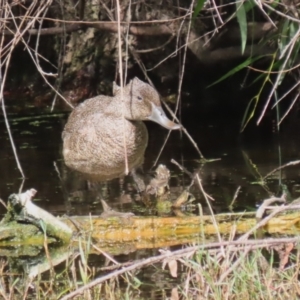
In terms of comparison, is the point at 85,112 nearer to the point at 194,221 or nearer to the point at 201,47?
the point at 194,221

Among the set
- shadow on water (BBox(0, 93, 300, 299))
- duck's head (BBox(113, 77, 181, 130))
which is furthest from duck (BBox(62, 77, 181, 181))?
shadow on water (BBox(0, 93, 300, 299))

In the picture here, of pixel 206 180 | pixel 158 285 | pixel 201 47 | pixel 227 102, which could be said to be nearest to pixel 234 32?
pixel 201 47

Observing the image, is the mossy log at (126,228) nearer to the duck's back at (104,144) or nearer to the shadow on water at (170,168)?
the shadow on water at (170,168)

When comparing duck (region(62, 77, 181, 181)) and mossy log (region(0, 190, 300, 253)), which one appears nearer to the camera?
mossy log (region(0, 190, 300, 253))

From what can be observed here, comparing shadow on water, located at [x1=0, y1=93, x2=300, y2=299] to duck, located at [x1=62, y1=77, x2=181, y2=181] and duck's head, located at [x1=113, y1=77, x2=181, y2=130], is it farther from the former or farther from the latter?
duck's head, located at [x1=113, y1=77, x2=181, y2=130]

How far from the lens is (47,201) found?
5.55 metres


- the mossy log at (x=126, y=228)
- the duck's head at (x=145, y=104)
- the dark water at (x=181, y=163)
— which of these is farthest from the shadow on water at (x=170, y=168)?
the duck's head at (x=145, y=104)

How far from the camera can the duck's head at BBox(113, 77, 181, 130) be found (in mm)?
5070

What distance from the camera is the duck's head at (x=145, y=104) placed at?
5.07 meters

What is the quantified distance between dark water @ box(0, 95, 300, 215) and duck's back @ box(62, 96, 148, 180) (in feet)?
0.93

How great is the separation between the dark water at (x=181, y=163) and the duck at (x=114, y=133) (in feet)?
0.98

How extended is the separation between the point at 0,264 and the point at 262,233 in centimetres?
133

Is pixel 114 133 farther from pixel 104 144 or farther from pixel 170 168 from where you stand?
pixel 170 168

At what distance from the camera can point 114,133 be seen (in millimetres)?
5242
